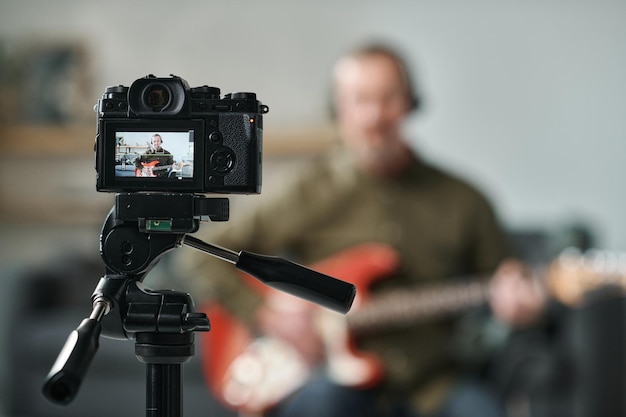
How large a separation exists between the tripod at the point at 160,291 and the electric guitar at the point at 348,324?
1266mm

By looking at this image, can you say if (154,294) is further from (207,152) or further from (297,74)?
(297,74)

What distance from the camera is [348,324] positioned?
6.95 feet

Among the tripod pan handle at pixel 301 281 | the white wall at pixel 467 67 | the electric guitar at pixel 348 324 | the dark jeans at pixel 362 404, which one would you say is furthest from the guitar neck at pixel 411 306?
the white wall at pixel 467 67

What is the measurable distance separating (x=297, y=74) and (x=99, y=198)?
1.04 metres

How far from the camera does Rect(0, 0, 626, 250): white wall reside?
12.8 ft

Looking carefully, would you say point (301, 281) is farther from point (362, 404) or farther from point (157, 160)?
point (362, 404)

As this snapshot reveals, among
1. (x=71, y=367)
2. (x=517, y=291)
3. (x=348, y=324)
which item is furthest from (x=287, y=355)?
(x=71, y=367)

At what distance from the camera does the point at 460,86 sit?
4027 mm

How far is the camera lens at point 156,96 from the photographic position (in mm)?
780

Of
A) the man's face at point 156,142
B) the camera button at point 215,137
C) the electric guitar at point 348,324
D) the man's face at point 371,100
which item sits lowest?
the electric guitar at point 348,324

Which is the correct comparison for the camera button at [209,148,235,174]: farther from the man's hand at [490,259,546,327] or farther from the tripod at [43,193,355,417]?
the man's hand at [490,259,546,327]

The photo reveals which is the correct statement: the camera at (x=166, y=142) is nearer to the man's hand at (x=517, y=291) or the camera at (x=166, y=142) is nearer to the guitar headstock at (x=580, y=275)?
the man's hand at (x=517, y=291)

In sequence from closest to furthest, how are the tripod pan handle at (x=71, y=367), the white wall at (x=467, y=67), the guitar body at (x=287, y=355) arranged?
the tripod pan handle at (x=71, y=367), the guitar body at (x=287, y=355), the white wall at (x=467, y=67)

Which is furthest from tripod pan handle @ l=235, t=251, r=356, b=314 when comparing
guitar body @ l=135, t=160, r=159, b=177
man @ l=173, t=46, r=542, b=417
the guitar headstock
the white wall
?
the white wall
